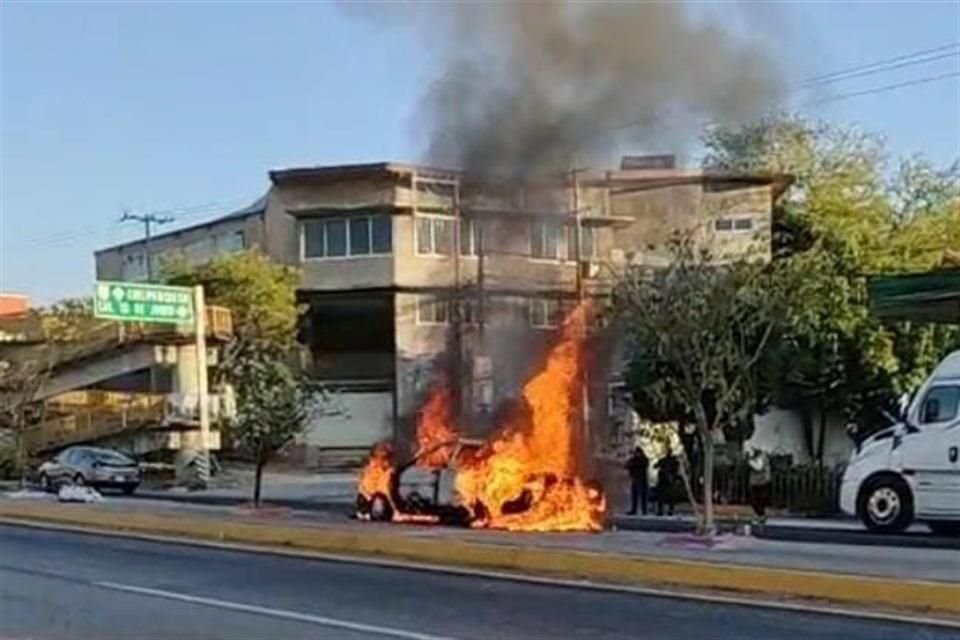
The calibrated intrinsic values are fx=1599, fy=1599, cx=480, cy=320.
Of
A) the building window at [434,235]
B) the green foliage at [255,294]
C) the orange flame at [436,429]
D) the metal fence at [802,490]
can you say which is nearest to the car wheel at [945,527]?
Result: the metal fence at [802,490]

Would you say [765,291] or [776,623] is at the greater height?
[765,291]

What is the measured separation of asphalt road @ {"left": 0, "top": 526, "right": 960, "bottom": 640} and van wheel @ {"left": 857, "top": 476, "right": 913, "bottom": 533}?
8826mm

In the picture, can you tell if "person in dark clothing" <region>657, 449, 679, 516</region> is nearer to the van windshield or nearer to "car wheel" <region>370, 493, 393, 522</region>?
"car wheel" <region>370, 493, 393, 522</region>

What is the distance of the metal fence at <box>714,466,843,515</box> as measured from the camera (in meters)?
27.2

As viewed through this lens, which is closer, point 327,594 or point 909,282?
point 327,594

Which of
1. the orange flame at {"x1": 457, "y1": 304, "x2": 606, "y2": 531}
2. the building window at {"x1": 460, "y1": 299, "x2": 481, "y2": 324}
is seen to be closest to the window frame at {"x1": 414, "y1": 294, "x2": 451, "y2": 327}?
the building window at {"x1": 460, "y1": 299, "x2": 481, "y2": 324}

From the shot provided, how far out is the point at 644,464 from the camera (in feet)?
90.0

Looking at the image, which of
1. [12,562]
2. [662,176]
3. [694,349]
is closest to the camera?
[12,562]

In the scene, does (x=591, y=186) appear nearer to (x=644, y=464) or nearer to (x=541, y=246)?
(x=541, y=246)

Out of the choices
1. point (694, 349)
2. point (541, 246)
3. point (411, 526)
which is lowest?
point (411, 526)

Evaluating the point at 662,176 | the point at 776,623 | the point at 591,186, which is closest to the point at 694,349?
the point at 591,186

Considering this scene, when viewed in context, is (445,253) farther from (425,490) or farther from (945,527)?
(945,527)

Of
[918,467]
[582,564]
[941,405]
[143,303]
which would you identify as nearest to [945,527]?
[918,467]

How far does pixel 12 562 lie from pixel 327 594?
560cm
